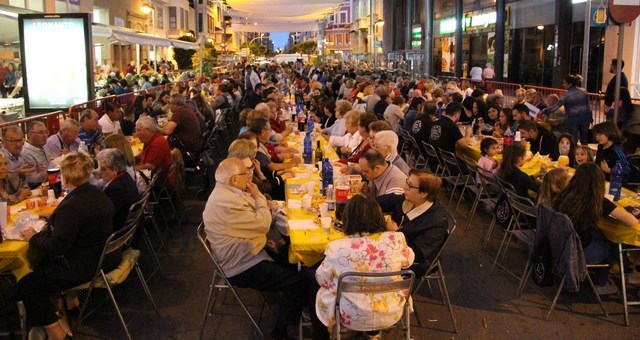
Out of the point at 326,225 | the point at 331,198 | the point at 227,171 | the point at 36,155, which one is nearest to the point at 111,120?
the point at 36,155

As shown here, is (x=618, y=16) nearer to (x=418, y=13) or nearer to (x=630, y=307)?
(x=630, y=307)

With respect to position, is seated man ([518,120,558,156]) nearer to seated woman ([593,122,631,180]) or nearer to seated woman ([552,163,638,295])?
seated woman ([593,122,631,180])

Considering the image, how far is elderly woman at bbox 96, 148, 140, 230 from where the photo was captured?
5086 millimetres

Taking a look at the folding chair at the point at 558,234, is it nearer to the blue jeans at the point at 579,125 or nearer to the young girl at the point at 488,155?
the young girl at the point at 488,155

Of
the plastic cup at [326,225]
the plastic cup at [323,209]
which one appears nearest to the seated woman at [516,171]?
the plastic cup at [323,209]

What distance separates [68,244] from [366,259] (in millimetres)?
2071

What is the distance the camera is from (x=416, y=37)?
40.9 metres

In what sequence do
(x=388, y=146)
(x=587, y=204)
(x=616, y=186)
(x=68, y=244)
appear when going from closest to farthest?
1. (x=68, y=244)
2. (x=587, y=204)
3. (x=616, y=186)
4. (x=388, y=146)

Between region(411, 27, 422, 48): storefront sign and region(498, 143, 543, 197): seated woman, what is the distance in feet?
111

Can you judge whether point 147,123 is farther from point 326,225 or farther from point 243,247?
point 326,225

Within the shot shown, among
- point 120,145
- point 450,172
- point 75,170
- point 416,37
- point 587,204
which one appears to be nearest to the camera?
point 75,170

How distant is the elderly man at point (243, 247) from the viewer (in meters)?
4.32

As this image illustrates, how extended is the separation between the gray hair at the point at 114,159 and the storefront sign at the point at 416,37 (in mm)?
35689

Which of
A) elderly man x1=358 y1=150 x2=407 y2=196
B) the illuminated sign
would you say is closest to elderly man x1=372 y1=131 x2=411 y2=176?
elderly man x1=358 y1=150 x2=407 y2=196
